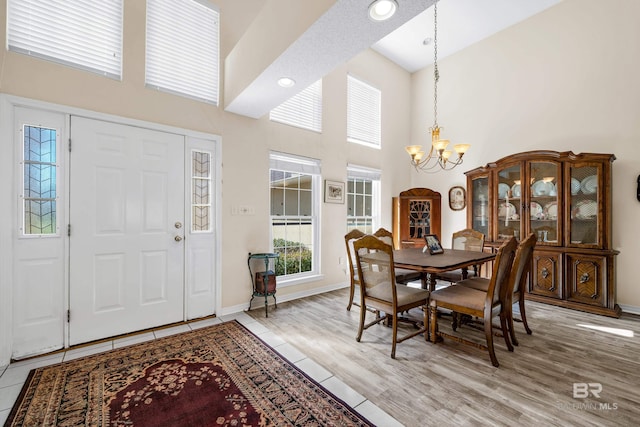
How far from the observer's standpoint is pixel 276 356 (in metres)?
2.40

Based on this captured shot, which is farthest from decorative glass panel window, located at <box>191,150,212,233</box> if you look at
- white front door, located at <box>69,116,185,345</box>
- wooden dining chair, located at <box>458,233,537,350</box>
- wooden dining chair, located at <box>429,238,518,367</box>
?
wooden dining chair, located at <box>458,233,537,350</box>

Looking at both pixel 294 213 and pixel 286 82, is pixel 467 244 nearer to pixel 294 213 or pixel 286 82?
pixel 294 213

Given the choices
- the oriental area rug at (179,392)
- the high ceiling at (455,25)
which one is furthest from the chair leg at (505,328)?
the high ceiling at (455,25)

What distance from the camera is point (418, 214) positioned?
5094 millimetres

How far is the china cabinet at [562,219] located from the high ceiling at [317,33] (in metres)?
2.21

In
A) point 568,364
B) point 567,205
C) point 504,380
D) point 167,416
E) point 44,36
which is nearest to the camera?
point 167,416

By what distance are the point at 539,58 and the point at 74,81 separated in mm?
5894

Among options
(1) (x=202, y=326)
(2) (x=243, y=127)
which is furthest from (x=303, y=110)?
(1) (x=202, y=326)

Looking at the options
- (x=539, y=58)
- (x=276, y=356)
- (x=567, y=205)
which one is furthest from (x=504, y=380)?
(x=539, y=58)

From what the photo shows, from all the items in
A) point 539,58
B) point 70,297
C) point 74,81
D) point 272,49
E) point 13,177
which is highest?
point 539,58

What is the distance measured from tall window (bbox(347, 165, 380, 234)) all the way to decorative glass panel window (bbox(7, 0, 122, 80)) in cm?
334

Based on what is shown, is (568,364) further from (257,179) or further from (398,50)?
(398,50)

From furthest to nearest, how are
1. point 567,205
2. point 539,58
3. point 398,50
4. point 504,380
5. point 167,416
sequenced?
point 398,50
point 539,58
point 567,205
point 504,380
point 167,416

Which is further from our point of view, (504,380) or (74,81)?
(74,81)
